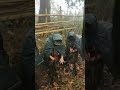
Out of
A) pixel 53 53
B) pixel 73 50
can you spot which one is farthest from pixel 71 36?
pixel 53 53

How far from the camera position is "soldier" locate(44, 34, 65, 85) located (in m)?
3.83

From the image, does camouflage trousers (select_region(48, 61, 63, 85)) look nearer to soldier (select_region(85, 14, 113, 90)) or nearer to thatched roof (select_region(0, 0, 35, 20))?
soldier (select_region(85, 14, 113, 90))

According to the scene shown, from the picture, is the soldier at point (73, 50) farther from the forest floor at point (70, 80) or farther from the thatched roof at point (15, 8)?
the thatched roof at point (15, 8)

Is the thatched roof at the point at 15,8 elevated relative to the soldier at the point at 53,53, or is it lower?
elevated

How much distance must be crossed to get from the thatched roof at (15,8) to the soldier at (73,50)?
0.52m

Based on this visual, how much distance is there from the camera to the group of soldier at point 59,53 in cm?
384

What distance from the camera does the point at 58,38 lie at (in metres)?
3.85

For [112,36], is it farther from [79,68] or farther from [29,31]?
[29,31]

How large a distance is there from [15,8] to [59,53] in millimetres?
675

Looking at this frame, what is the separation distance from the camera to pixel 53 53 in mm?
3879

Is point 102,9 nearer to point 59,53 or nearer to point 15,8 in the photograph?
point 59,53

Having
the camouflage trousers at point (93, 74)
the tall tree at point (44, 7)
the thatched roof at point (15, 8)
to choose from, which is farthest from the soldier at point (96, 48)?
the thatched roof at point (15, 8)

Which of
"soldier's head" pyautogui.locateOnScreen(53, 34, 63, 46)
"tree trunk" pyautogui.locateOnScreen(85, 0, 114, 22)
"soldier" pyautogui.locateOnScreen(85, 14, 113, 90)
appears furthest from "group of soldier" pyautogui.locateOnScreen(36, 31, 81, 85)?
"tree trunk" pyautogui.locateOnScreen(85, 0, 114, 22)

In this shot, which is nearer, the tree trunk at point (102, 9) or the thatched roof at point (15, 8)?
the thatched roof at point (15, 8)
